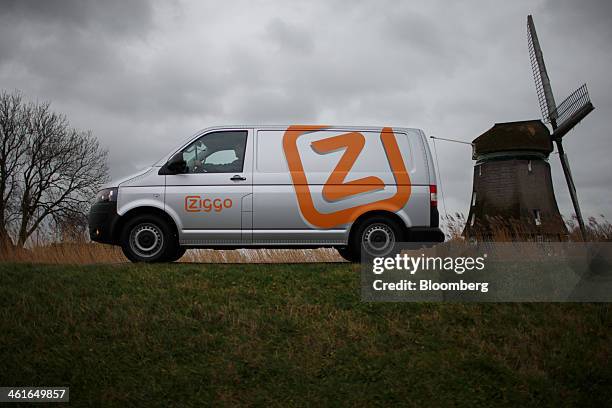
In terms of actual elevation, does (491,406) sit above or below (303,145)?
below

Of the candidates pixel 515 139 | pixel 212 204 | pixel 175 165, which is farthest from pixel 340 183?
pixel 515 139

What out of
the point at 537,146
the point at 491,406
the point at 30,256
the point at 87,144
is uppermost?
the point at 87,144

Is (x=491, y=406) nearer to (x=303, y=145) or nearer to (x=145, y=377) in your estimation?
(x=145, y=377)

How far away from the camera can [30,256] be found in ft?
42.9

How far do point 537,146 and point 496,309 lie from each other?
1320 cm

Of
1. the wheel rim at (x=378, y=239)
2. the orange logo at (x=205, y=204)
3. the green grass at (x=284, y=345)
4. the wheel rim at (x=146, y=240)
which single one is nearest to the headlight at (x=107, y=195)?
the wheel rim at (x=146, y=240)

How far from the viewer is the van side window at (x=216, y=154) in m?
10.1

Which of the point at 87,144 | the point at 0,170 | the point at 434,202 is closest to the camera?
the point at 434,202

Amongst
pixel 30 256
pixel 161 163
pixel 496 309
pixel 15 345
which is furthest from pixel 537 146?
pixel 15 345

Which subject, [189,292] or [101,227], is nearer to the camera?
[189,292]

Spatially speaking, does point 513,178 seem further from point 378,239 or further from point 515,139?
point 378,239

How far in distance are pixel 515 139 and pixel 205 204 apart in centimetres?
1389

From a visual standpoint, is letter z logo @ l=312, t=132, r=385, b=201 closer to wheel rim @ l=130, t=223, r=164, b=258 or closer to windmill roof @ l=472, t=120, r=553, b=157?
wheel rim @ l=130, t=223, r=164, b=258

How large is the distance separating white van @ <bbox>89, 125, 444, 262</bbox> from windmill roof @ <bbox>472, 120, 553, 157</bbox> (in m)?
11.2
